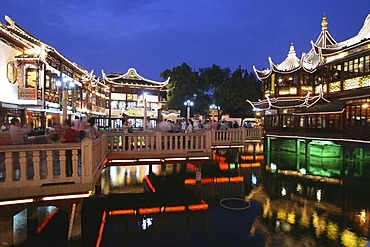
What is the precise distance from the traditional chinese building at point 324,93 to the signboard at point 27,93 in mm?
19874

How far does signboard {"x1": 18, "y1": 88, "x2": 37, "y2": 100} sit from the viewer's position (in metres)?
19.4

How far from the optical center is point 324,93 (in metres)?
22.7

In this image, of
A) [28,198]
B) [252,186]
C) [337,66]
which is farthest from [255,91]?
[28,198]

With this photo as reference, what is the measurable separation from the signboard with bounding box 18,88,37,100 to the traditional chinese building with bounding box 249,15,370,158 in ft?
65.2

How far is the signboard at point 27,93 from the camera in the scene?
19.4m

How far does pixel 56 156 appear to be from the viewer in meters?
9.11

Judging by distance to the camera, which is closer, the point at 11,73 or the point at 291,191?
the point at 291,191

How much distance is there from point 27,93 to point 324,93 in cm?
2296

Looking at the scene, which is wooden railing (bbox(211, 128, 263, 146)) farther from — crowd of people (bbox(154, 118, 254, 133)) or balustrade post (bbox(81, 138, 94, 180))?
balustrade post (bbox(81, 138, 94, 180))

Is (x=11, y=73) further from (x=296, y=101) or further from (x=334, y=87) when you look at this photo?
(x=334, y=87)

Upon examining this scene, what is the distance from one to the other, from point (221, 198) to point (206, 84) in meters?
30.9

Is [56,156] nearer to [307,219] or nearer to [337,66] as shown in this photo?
[307,219]

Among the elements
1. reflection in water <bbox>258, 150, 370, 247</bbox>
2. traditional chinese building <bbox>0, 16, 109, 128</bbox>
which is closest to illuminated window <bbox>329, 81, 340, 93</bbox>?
reflection in water <bbox>258, 150, 370, 247</bbox>

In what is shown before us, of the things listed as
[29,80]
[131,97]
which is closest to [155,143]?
[29,80]
